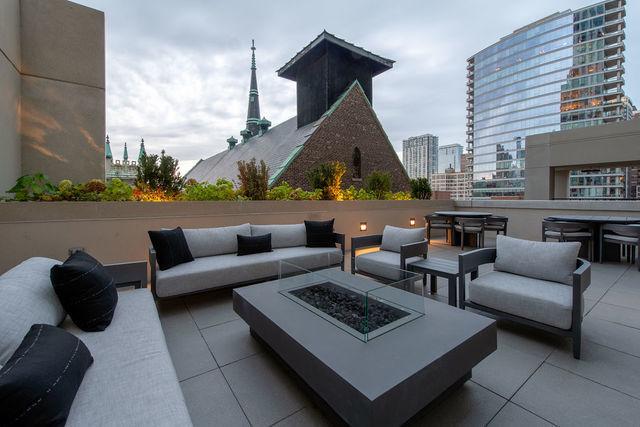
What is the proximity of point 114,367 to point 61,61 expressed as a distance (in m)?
6.14

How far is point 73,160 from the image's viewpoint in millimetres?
4996

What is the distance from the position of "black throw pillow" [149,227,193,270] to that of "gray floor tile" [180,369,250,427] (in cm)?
175

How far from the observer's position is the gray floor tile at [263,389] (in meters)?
1.63

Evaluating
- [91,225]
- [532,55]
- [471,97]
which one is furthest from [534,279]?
[471,97]

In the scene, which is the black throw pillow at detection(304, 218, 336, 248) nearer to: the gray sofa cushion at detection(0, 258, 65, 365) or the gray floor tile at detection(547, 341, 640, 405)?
the gray floor tile at detection(547, 341, 640, 405)

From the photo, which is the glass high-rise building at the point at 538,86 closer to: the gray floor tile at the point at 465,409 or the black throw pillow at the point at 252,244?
the black throw pillow at the point at 252,244

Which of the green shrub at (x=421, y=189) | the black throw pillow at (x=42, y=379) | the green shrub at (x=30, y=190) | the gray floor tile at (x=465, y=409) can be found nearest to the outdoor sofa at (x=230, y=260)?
the black throw pillow at (x=42, y=379)

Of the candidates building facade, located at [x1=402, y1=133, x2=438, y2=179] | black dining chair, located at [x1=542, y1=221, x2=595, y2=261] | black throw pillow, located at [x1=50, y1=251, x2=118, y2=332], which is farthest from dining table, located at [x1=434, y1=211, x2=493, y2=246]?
building facade, located at [x1=402, y1=133, x2=438, y2=179]

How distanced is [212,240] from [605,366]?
4279mm

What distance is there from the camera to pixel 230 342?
2.45 m

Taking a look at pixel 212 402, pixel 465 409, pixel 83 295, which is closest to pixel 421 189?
pixel 465 409

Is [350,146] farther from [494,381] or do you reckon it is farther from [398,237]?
[494,381]

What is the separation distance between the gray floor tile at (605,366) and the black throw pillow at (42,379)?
9.97 ft

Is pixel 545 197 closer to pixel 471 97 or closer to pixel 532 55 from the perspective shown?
pixel 532 55
